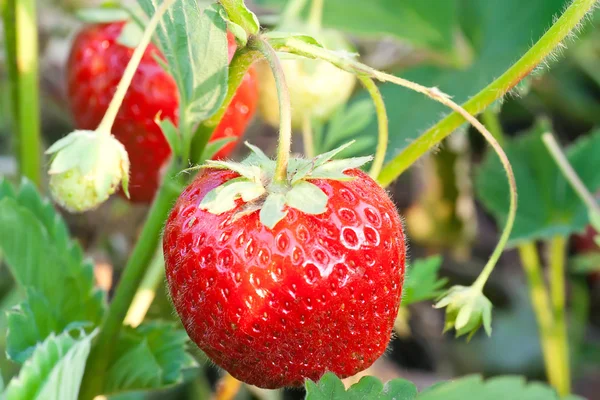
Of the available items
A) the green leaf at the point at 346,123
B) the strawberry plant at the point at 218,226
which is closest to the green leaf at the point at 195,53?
the strawberry plant at the point at 218,226

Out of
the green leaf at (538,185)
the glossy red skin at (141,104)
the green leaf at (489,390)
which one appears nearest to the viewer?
the green leaf at (489,390)

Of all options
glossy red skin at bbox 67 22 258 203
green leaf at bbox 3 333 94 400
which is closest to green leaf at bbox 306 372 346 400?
green leaf at bbox 3 333 94 400

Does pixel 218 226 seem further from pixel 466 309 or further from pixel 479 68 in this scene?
pixel 479 68

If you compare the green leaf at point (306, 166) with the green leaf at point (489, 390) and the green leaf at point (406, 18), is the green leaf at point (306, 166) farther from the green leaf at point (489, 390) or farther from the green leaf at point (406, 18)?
the green leaf at point (406, 18)

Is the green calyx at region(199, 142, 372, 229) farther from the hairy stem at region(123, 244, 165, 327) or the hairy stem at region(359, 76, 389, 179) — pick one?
the hairy stem at region(123, 244, 165, 327)

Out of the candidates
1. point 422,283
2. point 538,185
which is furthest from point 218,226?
point 538,185

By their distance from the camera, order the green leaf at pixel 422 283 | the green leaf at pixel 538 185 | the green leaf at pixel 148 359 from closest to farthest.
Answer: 1. the green leaf at pixel 148 359
2. the green leaf at pixel 422 283
3. the green leaf at pixel 538 185

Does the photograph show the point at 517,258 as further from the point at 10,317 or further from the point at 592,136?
the point at 10,317
